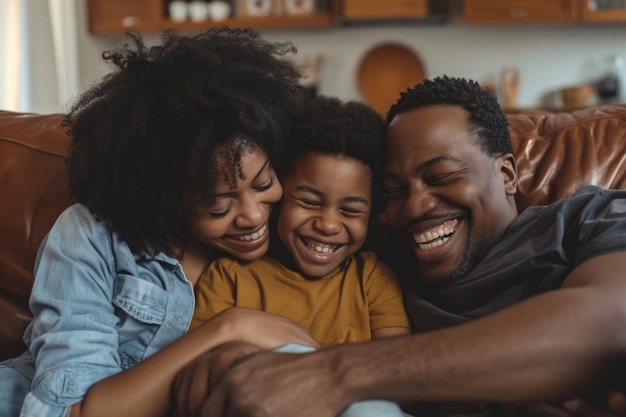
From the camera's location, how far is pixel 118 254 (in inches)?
58.9

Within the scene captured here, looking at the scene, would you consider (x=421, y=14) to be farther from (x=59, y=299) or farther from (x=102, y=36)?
(x=59, y=299)

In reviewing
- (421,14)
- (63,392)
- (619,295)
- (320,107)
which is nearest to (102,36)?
(421,14)

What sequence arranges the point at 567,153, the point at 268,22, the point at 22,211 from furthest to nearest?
the point at 268,22
the point at 567,153
the point at 22,211

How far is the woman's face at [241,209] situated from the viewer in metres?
1.51

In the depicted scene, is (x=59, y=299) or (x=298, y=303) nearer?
(x=59, y=299)

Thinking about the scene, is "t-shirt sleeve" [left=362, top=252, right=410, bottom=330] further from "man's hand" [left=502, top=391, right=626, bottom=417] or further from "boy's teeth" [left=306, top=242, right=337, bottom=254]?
"man's hand" [left=502, top=391, right=626, bottom=417]

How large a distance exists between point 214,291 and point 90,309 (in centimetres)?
33

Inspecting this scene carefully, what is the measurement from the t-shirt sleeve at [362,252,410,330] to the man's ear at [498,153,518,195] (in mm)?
349

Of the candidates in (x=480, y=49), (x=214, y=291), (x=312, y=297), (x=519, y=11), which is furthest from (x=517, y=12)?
(x=214, y=291)

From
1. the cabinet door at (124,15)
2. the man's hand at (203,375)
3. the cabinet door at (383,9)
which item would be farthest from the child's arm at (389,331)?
the cabinet door at (124,15)

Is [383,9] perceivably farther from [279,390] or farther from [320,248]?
[279,390]

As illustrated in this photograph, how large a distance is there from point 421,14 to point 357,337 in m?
3.69

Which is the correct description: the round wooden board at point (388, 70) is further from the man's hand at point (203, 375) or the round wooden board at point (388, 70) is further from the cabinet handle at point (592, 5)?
the man's hand at point (203, 375)

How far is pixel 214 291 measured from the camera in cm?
164
